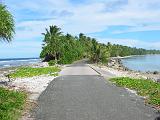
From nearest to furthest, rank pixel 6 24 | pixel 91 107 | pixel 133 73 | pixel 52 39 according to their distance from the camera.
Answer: pixel 91 107
pixel 6 24
pixel 133 73
pixel 52 39

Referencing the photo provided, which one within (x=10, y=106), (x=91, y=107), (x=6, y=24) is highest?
(x=6, y=24)

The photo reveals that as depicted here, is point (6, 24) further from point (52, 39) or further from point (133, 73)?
point (52, 39)

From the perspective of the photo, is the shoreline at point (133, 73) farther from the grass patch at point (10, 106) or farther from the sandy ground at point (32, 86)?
the grass patch at point (10, 106)

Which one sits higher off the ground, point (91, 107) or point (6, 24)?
point (6, 24)

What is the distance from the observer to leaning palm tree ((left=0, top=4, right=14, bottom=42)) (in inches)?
1059

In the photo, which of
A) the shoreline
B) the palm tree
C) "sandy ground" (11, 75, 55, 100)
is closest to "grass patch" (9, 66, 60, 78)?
the shoreline

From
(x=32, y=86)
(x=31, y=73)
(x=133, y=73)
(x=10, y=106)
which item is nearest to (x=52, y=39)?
(x=133, y=73)

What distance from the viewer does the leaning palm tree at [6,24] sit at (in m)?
26.9

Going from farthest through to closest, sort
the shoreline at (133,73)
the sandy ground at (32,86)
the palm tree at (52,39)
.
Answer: the palm tree at (52,39), the shoreline at (133,73), the sandy ground at (32,86)

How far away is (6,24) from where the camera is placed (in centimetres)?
2723

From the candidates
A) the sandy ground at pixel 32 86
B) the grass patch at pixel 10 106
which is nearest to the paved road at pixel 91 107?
the grass patch at pixel 10 106

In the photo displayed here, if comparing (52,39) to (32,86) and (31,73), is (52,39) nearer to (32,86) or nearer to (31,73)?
(31,73)

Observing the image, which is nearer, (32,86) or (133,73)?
(32,86)

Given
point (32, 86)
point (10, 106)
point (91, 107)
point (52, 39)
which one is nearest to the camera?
point (10, 106)
